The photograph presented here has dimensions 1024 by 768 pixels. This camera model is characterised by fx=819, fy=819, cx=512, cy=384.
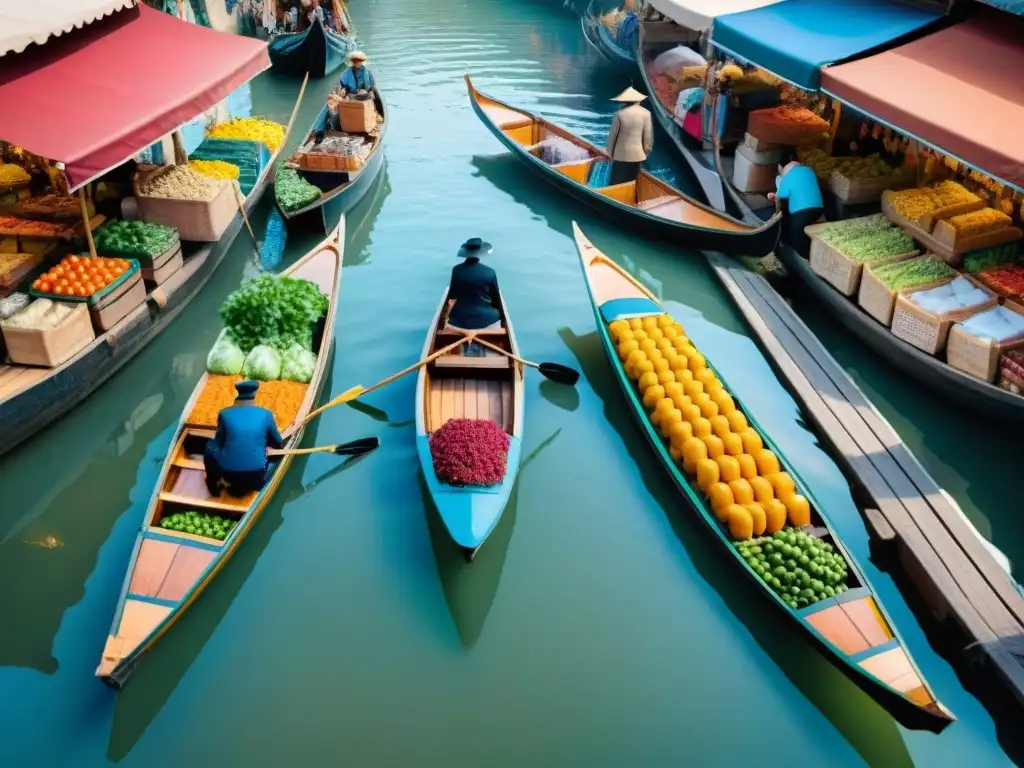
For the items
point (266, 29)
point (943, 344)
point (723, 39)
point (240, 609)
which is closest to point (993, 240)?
point (943, 344)

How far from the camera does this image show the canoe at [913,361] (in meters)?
8.27

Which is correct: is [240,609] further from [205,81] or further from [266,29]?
[266,29]

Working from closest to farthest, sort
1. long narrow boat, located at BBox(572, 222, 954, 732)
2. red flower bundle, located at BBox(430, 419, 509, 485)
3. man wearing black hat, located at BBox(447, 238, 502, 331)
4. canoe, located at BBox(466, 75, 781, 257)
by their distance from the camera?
long narrow boat, located at BBox(572, 222, 954, 732), red flower bundle, located at BBox(430, 419, 509, 485), man wearing black hat, located at BBox(447, 238, 502, 331), canoe, located at BBox(466, 75, 781, 257)

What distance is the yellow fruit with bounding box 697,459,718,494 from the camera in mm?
6961

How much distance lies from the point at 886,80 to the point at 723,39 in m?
3.49

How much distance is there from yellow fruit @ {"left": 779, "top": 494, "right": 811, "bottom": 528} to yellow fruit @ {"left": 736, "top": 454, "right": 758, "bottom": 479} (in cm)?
41

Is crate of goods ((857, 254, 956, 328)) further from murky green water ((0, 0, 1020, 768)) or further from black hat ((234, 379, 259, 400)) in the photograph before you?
black hat ((234, 379, 259, 400))

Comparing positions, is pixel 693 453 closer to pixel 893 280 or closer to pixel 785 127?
pixel 893 280

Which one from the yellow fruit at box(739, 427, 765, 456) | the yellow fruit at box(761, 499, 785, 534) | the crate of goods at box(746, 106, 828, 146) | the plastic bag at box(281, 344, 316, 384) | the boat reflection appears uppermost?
the crate of goods at box(746, 106, 828, 146)

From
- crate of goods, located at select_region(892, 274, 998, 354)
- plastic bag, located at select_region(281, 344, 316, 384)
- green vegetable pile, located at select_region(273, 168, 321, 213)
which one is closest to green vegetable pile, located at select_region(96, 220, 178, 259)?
green vegetable pile, located at select_region(273, 168, 321, 213)

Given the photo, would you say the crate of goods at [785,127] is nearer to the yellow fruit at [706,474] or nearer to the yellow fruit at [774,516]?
the yellow fruit at [706,474]

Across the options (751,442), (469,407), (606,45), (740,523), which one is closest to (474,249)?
(469,407)

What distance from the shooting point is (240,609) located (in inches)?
264

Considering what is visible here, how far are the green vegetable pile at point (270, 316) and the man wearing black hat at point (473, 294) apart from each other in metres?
1.57
